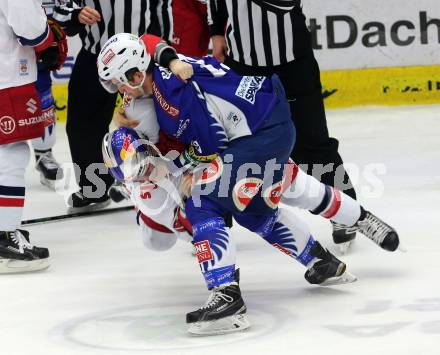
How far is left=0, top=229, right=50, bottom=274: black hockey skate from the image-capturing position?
3967mm

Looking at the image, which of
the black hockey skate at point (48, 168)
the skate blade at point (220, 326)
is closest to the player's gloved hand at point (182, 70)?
the skate blade at point (220, 326)

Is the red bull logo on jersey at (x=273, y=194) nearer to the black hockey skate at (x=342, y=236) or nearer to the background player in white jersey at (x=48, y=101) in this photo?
the black hockey skate at (x=342, y=236)

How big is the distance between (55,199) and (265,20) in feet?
5.05

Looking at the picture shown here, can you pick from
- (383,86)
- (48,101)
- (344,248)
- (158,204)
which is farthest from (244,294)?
(383,86)

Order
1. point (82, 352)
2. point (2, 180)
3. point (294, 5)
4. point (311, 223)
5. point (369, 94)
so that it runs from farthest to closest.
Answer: point (369, 94) → point (311, 223) → point (294, 5) → point (2, 180) → point (82, 352)

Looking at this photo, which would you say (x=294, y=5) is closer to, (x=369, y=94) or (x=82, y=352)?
(x=82, y=352)

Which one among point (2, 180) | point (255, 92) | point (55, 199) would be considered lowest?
point (55, 199)

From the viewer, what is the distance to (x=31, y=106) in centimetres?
400

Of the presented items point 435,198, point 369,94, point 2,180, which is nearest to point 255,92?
point 2,180

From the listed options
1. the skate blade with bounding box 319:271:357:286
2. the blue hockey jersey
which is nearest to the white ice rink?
the skate blade with bounding box 319:271:357:286

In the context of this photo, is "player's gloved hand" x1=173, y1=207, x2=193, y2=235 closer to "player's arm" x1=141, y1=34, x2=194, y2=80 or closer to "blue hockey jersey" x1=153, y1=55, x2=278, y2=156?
"blue hockey jersey" x1=153, y1=55, x2=278, y2=156

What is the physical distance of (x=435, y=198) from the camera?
15.8 feet

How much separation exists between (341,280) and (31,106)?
1230 millimetres

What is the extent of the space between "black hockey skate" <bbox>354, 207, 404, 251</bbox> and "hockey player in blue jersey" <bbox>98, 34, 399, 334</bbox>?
0.38 meters
